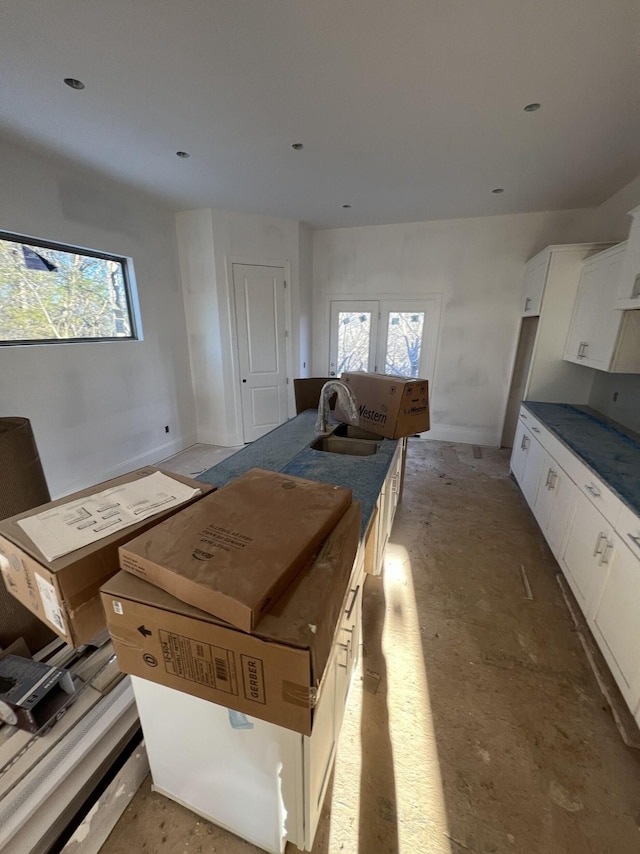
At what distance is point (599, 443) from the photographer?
7.11 ft

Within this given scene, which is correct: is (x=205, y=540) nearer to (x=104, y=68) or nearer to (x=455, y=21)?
(x=455, y=21)

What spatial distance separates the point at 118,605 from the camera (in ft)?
2.23

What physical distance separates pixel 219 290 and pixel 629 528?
159 inches

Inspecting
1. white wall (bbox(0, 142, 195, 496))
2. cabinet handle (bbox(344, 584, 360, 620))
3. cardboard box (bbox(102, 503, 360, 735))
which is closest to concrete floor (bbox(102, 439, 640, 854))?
cabinet handle (bbox(344, 584, 360, 620))

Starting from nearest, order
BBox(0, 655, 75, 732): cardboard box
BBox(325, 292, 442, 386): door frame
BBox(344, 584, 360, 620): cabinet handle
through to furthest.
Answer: BBox(0, 655, 75, 732): cardboard box
BBox(344, 584, 360, 620): cabinet handle
BBox(325, 292, 442, 386): door frame

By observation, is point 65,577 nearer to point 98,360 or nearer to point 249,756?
point 249,756

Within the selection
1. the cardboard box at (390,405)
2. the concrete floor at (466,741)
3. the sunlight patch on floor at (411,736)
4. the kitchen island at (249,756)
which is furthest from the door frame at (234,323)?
the kitchen island at (249,756)

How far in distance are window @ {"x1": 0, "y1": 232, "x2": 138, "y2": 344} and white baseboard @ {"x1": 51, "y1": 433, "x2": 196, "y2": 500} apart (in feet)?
4.11

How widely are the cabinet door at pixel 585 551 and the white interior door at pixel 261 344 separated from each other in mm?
3405

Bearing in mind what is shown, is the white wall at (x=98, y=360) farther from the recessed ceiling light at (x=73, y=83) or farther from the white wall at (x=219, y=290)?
the recessed ceiling light at (x=73, y=83)

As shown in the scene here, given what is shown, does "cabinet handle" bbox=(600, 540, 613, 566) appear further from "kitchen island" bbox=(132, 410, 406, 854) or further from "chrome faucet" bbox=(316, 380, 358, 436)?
"chrome faucet" bbox=(316, 380, 358, 436)

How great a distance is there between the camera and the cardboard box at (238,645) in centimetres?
59

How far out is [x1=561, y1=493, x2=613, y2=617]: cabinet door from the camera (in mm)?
1658

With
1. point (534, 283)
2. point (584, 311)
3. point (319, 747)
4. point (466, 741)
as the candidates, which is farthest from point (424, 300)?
point (319, 747)
